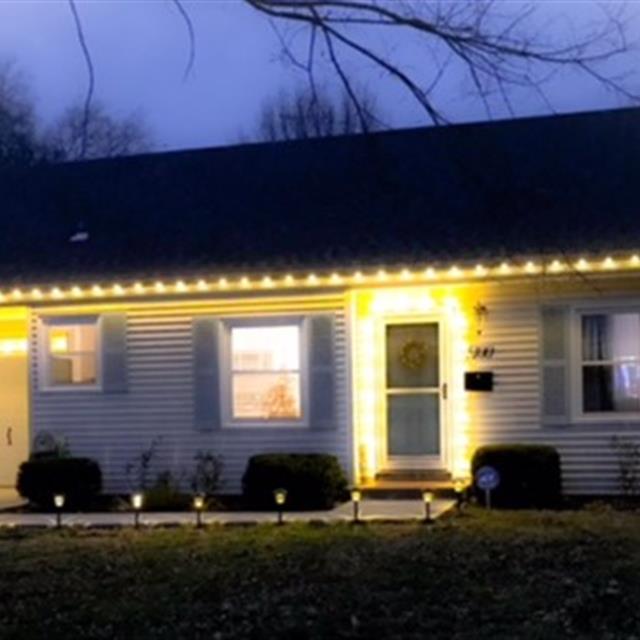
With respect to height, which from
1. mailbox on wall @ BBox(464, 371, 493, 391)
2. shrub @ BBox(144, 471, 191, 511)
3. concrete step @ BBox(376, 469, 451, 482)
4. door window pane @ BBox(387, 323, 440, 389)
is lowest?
shrub @ BBox(144, 471, 191, 511)

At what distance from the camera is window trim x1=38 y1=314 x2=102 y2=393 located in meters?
17.0

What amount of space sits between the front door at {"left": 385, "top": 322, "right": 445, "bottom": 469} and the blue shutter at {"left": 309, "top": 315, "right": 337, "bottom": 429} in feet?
2.88

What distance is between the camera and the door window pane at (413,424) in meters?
16.3

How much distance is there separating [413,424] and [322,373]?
1378 mm

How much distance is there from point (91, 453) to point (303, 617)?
9.12 m

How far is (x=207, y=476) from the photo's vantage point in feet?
53.6

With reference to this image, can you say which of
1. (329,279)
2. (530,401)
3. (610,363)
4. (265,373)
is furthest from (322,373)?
(610,363)

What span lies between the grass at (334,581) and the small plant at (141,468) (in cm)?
363

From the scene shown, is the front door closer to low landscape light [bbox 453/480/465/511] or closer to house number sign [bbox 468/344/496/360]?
house number sign [bbox 468/344/496/360]

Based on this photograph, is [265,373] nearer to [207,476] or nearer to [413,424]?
[207,476]

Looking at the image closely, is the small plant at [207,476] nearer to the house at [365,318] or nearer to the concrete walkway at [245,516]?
the house at [365,318]

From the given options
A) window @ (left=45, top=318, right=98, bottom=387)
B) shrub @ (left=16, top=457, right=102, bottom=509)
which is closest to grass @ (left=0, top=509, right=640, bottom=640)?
shrub @ (left=16, top=457, right=102, bottom=509)

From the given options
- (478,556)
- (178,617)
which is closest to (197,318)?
(478,556)

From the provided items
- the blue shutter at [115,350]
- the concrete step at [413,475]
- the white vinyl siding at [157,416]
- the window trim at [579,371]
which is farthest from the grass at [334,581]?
the blue shutter at [115,350]
